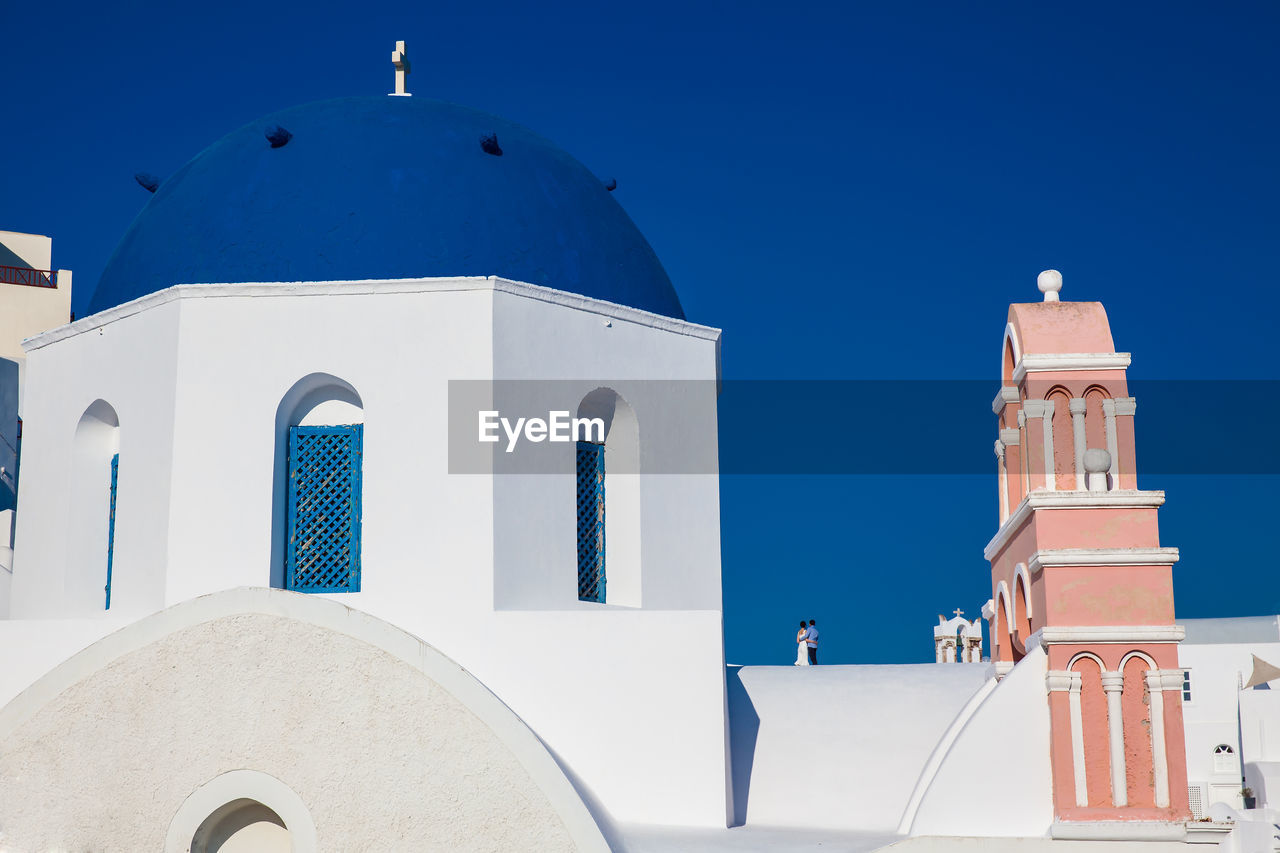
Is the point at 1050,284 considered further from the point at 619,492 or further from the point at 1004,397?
the point at 619,492

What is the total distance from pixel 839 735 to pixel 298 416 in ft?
14.5

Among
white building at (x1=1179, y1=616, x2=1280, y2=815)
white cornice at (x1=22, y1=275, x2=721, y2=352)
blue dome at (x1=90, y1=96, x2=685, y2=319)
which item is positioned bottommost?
white building at (x1=1179, y1=616, x2=1280, y2=815)

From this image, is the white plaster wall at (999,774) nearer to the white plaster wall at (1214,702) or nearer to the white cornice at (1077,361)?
the white cornice at (1077,361)

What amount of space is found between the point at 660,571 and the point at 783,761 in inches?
62.2

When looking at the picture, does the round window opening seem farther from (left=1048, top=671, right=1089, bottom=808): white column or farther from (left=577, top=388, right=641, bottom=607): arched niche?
(left=1048, top=671, right=1089, bottom=808): white column

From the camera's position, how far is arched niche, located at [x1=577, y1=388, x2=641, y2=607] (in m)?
10.3

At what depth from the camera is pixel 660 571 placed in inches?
409

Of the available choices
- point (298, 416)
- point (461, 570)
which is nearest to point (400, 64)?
point (298, 416)

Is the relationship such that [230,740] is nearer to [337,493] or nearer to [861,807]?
[337,493]

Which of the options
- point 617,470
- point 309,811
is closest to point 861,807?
point 617,470

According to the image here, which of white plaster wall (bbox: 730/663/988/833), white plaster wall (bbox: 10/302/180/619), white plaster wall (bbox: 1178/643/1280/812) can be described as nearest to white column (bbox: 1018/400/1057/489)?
white plaster wall (bbox: 730/663/988/833)

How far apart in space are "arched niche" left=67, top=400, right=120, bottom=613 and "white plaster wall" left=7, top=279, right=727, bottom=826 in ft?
0.75

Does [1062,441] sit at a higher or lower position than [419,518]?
higher

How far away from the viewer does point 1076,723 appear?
8719 millimetres
